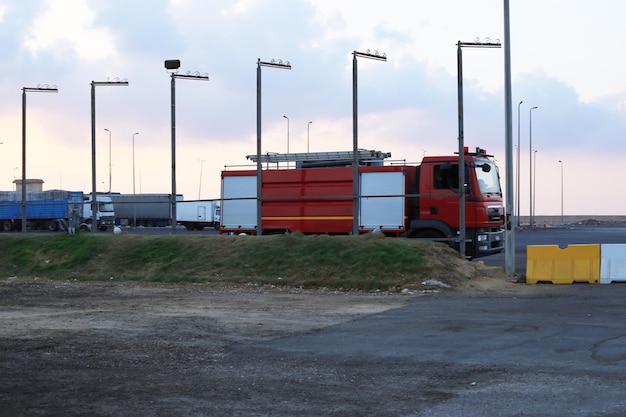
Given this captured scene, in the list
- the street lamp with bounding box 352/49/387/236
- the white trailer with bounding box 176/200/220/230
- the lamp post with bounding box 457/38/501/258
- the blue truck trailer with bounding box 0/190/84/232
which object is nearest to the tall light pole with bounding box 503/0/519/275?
the lamp post with bounding box 457/38/501/258

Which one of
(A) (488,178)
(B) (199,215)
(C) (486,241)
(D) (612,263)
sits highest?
(A) (488,178)

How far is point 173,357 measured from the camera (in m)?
10.9

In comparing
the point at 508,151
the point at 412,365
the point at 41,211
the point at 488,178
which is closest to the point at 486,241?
the point at 488,178

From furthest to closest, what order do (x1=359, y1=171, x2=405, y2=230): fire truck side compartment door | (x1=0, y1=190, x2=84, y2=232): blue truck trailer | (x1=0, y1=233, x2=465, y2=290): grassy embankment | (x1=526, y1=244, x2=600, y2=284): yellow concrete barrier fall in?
(x1=0, y1=190, x2=84, y2=232): blue truck trailer
(x1=359, y1=171, x2=405, y2=230): fire truck side compartment door
(x1=0, y1=233, x2=465, y2=290): grassy embankment
(x1=526, y1=244, x2=600, y2=284): yellow concrete barrier

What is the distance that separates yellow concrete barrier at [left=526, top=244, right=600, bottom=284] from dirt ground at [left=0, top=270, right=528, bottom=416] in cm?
241

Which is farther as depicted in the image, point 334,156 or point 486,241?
point 334,156

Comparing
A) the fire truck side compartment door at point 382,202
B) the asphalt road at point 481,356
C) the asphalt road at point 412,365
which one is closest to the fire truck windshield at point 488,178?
the fire truck side compartment door at point 382,202

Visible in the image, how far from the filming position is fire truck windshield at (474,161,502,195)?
25.2m

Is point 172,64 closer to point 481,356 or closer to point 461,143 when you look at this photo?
point 461,143

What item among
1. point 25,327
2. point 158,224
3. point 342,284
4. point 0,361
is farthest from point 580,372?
point 158,224

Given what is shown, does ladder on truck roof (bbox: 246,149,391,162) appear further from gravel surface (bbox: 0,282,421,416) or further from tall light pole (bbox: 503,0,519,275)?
gravel surface (bbox: 0,282,421,416)

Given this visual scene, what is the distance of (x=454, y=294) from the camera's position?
1894cm

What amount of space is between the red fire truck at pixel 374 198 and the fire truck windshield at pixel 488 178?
0.10 ft

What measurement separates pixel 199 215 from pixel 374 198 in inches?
1742
